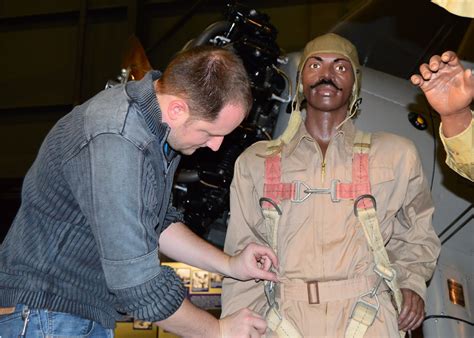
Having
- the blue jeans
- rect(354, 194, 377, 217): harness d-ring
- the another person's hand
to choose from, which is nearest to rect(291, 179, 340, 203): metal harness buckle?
rect(354, 194, 377, 217): harness d-ring

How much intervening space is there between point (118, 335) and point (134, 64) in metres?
3.15

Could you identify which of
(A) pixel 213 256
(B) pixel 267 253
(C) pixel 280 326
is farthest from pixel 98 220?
(C) pixel 280 326

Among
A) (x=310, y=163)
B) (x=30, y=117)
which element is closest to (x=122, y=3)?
(x=30, y=117)

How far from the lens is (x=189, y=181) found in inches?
148

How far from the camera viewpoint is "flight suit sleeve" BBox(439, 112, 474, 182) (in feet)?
7.20

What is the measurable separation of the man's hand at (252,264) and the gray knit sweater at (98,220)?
0.55 m

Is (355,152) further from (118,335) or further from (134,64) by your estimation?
(118,335)

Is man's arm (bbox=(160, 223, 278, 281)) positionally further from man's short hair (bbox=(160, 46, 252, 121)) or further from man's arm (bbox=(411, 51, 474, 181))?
man's arm (bbox=(411, 51, 474, 181))

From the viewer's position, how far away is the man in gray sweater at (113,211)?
1.62 meters

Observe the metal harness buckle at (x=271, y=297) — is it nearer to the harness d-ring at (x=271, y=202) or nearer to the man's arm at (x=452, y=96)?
the harness d-ring at (x=271, y=202)

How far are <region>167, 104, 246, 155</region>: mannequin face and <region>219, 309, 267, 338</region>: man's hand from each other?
20.4 inches

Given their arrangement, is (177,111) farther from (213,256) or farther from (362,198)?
(362,198)

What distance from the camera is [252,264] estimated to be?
231 cm

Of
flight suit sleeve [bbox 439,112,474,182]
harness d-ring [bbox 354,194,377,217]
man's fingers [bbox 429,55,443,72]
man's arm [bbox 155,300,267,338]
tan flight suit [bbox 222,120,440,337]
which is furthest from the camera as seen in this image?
harness d-ring [bbox 354,194,377,217]
